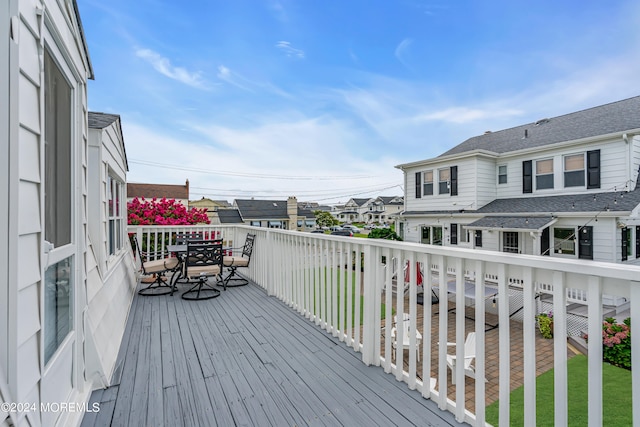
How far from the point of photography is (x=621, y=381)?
4.08 m

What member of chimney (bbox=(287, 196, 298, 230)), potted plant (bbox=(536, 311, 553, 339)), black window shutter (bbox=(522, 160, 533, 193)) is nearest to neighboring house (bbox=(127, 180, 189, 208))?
chimney (bbox=(287, 196, 298, 230))

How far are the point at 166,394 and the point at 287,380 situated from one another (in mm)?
829

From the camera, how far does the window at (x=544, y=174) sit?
9797mm

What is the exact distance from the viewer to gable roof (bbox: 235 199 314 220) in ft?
101

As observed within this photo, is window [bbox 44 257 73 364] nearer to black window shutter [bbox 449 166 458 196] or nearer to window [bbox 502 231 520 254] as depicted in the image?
window [bbox 502 231 520 254]

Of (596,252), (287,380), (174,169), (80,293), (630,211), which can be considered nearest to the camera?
(80,293)

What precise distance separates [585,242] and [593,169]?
7.50 feet

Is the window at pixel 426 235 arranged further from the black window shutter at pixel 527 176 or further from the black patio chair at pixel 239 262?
the black patio chair at pixel 239 262

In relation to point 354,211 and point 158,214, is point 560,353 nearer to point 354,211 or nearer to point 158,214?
point 158,214

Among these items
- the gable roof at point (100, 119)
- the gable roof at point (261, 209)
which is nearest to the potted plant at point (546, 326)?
the gable roof at point (100, 119)

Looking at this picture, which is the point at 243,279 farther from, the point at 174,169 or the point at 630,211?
the point at 174,169

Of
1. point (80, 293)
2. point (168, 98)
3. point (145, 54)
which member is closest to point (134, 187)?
point (168, 98)

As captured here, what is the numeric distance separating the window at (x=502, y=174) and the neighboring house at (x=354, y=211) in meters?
45.8

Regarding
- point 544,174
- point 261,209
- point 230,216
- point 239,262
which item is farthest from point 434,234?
point 261,209
